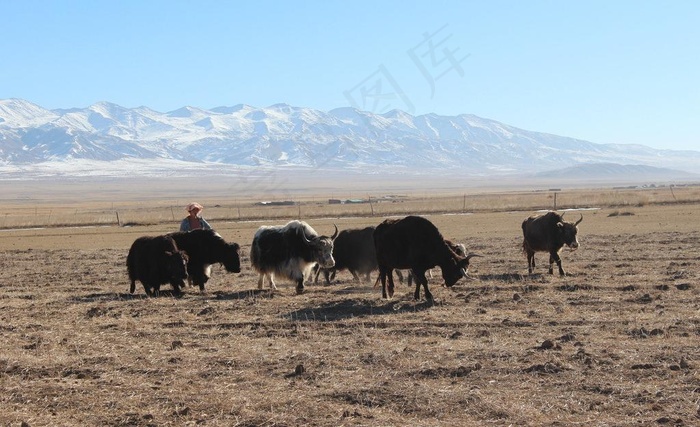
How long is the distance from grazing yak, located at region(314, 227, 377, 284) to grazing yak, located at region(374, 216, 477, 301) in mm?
2678

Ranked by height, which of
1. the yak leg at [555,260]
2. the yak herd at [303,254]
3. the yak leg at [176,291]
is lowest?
the yak leg at [176,291]

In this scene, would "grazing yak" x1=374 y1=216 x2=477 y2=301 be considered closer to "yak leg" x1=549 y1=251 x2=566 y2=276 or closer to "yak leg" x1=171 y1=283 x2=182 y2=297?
"yak leg" x1=549 y1=251 x2=566 y2=276

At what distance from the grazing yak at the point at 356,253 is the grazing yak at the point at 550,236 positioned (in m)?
3.59

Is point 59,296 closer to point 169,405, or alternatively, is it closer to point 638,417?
point 169,405

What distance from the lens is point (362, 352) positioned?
1027 centimetres

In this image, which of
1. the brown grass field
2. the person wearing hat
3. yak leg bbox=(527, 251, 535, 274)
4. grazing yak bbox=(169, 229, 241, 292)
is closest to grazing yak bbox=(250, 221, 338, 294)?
the brown grass field

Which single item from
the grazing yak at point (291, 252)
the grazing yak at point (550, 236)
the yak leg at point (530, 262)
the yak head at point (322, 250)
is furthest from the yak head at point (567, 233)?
the yak head at point (322, 250)

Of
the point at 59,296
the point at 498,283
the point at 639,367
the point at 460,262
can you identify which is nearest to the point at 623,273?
the point at 498,283

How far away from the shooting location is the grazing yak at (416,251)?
15008 millimetres

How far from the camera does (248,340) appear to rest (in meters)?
11.3

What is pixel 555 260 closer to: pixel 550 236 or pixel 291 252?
pixel 550 236

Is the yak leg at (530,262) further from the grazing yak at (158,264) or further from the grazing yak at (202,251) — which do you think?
the grazing yak at (158,264)

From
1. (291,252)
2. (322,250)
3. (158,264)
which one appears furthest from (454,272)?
(158,264)

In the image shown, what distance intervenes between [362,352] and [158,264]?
7.19m
